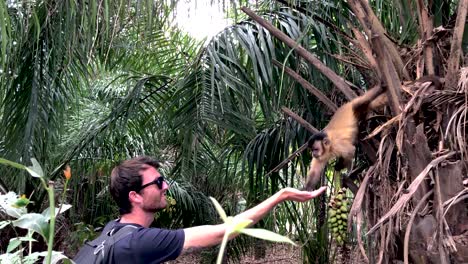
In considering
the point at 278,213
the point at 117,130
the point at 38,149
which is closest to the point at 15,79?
the point at 38,149

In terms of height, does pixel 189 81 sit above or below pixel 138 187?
above

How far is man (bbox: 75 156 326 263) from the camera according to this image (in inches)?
58.0

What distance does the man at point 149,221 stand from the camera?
1.47 metres

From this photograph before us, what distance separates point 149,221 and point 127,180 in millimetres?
141

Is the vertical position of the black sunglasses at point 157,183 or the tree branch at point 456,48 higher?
the tree branch at point 456,48

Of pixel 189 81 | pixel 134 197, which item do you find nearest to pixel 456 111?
pixel 134 197

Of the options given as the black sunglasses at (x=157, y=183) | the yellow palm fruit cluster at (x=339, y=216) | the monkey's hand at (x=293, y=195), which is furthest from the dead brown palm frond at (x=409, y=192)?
the black sunglasses at (x=157, y=183)

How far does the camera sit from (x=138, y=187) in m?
1.71

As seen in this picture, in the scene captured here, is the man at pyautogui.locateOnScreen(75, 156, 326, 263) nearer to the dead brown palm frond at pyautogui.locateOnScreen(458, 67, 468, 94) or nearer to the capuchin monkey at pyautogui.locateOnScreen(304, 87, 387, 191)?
the dead brown palm frond at pyautogui.locateOnScreen(458, 67, 468, 94)

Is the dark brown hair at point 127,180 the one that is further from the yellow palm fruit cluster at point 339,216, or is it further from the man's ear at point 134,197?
the yellow palm fruit cluster at point 339,216

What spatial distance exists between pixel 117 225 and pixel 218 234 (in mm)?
322

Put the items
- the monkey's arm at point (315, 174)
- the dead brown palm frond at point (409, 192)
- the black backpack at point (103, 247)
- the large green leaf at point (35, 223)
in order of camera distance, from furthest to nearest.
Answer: the monkey's arm at point (315, 174) < the dead brown palm frond at point (409, 192) < the black backpack at point (103, 247) < the large green leaf at point (35, 223)

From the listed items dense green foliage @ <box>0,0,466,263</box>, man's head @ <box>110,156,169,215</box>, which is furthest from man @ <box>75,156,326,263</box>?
dense green foliage @ <box>0,0,466,263</box>

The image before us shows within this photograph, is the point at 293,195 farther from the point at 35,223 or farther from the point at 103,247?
the point at 35,223
